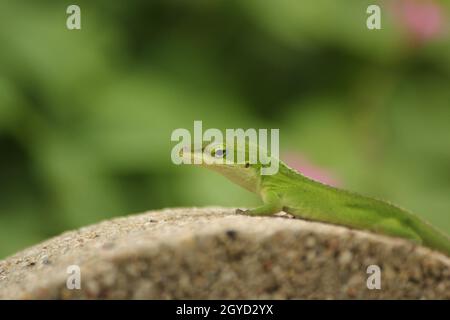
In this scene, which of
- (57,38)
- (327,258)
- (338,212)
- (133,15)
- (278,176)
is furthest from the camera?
(133,15)

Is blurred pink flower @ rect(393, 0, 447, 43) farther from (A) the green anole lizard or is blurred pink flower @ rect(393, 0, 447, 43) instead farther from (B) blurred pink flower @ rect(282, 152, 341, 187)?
(A) the green anole lizard

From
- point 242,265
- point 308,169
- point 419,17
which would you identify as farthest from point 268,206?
point 419,17

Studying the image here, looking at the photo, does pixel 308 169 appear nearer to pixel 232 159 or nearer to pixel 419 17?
pixel 419 17

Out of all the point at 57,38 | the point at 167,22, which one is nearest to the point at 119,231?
the point at 57,38

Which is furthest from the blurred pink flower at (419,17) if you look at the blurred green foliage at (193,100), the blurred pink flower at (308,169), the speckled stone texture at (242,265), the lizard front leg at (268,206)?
the speckled stone texture at (242,265)

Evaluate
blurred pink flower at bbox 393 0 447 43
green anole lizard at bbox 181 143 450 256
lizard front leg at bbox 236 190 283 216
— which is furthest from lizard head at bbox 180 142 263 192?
blurred pink flower at bbox 393 0 447 43
